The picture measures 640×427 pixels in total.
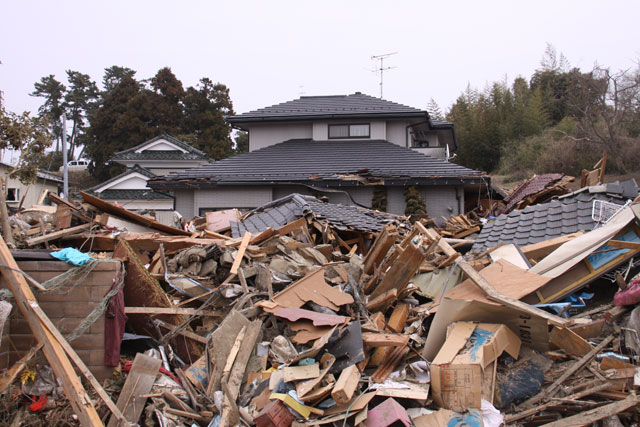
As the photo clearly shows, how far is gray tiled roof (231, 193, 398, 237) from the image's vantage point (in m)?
8.66

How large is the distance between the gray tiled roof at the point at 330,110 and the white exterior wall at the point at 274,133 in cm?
49

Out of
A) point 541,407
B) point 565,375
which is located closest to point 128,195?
point 565,375

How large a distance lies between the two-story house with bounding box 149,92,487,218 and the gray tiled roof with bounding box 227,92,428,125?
0.12 ft

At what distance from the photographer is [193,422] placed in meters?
4.51

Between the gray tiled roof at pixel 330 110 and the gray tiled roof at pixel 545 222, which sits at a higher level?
the gray tiled roof at pixel 330 110

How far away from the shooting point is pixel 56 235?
6891 mm

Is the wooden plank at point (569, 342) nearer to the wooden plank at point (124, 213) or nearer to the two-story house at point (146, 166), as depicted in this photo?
the wooden plank at point (124, 213)

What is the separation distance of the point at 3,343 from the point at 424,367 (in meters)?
4.24

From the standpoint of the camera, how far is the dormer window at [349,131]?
58.9 feet

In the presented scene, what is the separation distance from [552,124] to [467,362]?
29.9 metres

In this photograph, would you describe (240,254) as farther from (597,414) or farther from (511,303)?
(597,414)

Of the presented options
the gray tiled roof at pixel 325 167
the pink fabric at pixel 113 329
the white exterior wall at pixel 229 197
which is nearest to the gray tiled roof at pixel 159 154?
the gray tiled roof at pixel 325 167

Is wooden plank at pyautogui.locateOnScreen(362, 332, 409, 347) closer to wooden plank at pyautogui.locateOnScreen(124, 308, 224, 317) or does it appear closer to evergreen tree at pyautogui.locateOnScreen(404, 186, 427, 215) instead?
wooden plank at pyautogui.locateOnScreen(124, 308, 224, 317)

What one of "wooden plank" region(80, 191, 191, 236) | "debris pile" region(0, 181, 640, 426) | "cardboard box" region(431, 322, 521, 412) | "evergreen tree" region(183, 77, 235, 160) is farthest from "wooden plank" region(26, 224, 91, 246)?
"evergreen tree" region(183, 77, 235, 160)
